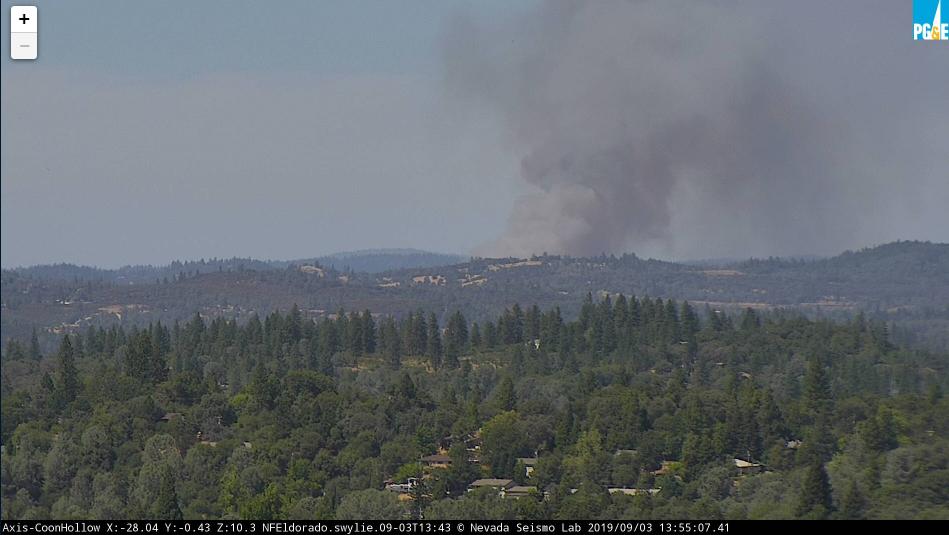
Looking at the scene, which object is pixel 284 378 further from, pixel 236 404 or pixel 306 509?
pixel 306 509

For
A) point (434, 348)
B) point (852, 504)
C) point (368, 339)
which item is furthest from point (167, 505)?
point (368, 339)

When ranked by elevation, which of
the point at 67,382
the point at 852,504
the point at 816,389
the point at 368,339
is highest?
the point at 368,339

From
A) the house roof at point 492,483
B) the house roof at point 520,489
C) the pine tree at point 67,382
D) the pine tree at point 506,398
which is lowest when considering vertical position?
the house roof at point 520,489

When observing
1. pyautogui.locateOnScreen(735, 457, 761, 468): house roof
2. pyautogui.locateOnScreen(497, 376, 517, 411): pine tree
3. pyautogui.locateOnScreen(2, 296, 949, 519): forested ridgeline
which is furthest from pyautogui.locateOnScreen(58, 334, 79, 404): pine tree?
pyautogui.locateOnScreen(735, 457, 761, 468): house roof

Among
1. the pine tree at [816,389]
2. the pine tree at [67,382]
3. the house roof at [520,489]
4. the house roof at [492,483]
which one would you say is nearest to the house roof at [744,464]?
the house roof at [520,489]

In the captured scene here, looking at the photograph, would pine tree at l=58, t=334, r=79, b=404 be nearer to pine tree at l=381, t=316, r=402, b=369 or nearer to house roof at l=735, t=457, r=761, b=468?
pine tree at l=381, t=316, r=402, b=369

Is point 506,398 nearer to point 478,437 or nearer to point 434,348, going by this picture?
point 478,437

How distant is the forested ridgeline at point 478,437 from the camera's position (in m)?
66.1

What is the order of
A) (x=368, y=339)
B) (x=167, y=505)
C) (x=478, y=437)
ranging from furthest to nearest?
(x=368, y=339), (x=478, y=437), (x=167, y=505)

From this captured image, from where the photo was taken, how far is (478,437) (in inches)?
3460

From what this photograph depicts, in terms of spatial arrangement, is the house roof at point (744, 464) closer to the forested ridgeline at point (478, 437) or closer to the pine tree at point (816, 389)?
the forested ridgeline at point (478, 437)

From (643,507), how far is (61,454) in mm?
26000

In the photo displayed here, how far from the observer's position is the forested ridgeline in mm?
66125
